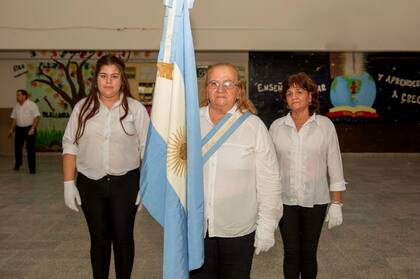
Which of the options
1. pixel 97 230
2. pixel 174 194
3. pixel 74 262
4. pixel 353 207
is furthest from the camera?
pixel 353 207

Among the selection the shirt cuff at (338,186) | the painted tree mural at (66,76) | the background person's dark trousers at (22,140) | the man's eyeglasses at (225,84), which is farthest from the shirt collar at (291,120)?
the painted tree mural at (66,76)

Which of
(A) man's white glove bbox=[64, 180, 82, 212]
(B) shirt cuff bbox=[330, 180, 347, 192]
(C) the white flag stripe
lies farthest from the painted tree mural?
(C) the white flag stripe

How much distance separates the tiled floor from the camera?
150 inches

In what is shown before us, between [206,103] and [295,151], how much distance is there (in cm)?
83

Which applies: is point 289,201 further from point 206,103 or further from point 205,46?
point 205,46

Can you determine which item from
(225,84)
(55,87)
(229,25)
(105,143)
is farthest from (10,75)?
(225,84)

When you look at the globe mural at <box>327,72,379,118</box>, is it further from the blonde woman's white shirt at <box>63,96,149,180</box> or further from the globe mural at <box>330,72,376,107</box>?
the blonde woman's white shirt at <box>63,96,149,180</box>

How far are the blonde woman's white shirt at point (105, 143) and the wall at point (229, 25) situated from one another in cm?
729

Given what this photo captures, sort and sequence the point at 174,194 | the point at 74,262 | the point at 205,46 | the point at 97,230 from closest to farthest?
1. the point at 174,194
2. the point at 97,230
3. the point at 74,262
4. the point at 205,46

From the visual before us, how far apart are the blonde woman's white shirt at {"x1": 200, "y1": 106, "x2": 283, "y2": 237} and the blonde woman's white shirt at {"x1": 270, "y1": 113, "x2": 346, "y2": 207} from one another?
2.24ft

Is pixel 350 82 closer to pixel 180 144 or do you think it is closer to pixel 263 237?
pixel 263 237

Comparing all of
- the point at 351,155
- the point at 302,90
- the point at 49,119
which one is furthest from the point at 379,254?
the point at 49,119

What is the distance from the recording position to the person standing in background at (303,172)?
9.73 ft

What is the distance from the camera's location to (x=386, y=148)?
38.2 feet
